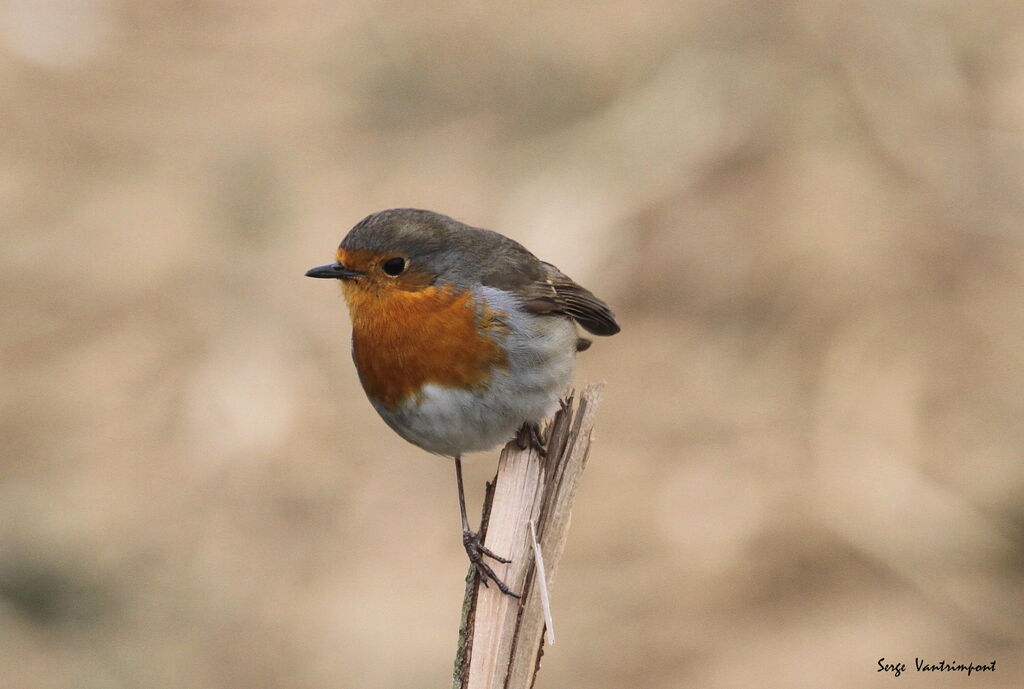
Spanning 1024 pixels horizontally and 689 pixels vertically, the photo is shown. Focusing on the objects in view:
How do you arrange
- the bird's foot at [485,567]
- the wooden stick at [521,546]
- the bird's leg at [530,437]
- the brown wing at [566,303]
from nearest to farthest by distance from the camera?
the wooden stick at [521,546] < the bird's foot at [485,567] < the bird's leg at [530,437] < the brown wing at [566,303]

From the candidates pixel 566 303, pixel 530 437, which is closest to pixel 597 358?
pixel 566 303

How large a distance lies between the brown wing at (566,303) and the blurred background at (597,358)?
267 centimetres

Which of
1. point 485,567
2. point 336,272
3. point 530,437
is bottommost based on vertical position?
point 485,567

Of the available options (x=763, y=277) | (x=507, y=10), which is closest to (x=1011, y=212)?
(x=763, y=277)

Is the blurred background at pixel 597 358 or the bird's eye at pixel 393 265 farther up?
the blurred background at pixel 597 358

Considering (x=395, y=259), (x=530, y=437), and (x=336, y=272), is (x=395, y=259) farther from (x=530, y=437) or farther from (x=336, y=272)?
(x=530, y=437)

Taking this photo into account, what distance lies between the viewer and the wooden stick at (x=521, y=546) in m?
3.22

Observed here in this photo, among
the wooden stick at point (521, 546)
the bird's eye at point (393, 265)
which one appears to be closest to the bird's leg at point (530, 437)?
the wooden stick at point (521, 546)

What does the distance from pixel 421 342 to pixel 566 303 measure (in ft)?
2.35

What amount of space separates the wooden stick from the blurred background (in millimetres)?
3401

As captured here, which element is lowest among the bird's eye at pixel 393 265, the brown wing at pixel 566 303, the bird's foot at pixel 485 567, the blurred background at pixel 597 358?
the bird's foot at pixel 485 567

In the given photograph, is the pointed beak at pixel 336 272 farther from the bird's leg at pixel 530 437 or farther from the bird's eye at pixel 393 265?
the bird's leg at pixel 530 437

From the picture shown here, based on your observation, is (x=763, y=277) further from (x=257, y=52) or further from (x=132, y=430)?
(x=257, y=52)

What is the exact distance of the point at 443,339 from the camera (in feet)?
13.2
